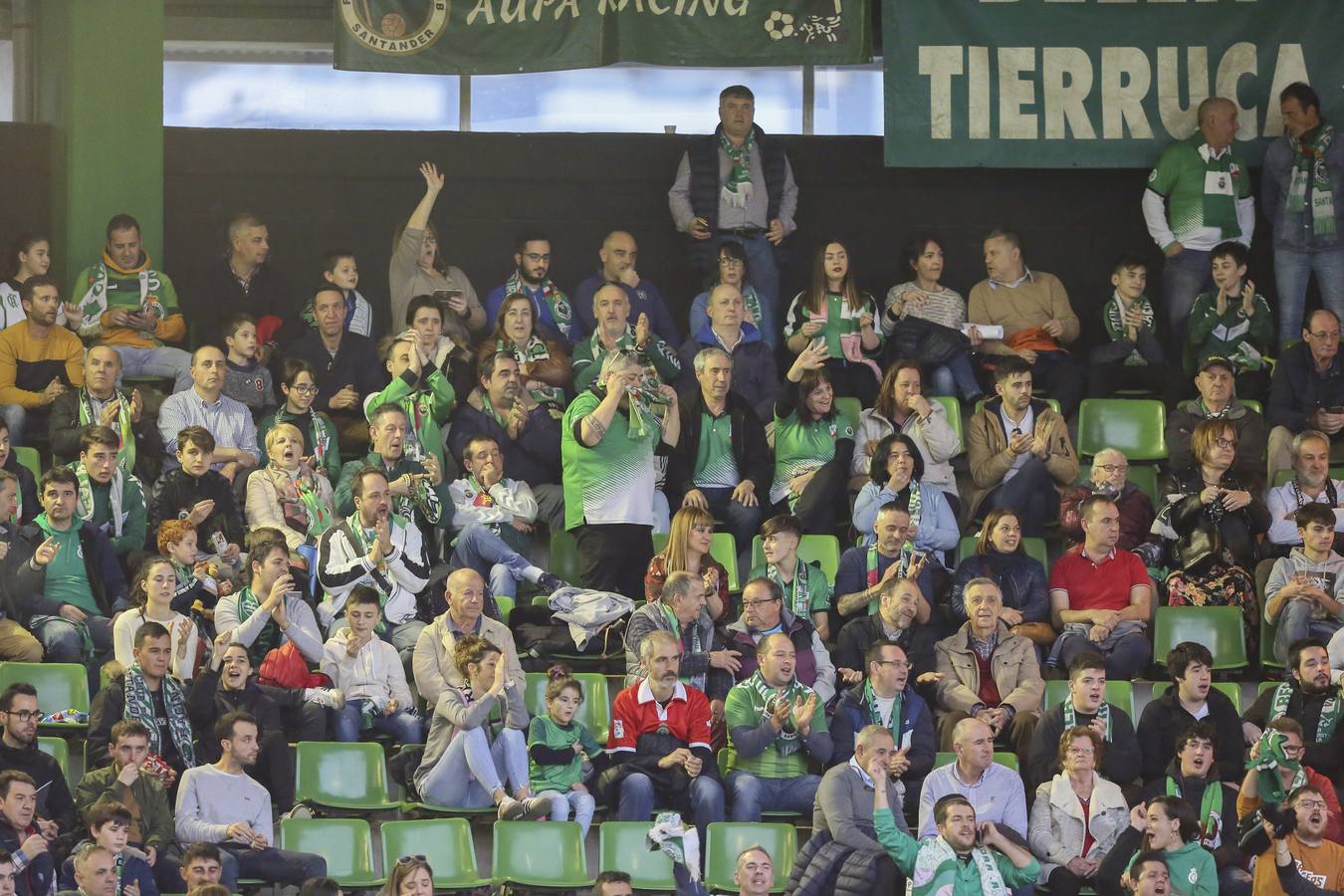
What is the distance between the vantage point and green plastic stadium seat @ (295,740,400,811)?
9.19 m

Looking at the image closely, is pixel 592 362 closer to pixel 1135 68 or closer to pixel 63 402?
pixel 63 402

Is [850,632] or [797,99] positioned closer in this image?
[850,632]

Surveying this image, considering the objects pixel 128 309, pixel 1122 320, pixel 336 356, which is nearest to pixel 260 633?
pixel 336 356

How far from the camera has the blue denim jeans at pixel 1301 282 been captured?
41.0 feet

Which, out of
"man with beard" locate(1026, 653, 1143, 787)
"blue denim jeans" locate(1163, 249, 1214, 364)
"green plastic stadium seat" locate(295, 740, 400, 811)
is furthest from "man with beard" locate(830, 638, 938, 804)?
"blue denim jeans" locate(1163, 249, 1214, 364)

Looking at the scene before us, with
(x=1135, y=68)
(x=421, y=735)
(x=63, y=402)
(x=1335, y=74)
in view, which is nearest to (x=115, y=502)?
(x=63, y=402)

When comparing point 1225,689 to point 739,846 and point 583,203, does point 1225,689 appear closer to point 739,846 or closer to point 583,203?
point 739,846

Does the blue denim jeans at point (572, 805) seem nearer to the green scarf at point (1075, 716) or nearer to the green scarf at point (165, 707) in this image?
the green scarf at point (165, 707)

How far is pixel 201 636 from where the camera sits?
376 inches

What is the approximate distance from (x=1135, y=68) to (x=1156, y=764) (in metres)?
4.84

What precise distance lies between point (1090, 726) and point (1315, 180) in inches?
176

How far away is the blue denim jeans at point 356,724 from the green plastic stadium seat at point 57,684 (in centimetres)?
102

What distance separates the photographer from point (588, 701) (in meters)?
9.72

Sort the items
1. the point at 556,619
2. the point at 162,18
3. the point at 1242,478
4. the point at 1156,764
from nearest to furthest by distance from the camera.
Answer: the point at 1156,764 → the point at 556,619 → the point at 1242,478 → the point at 162,18
